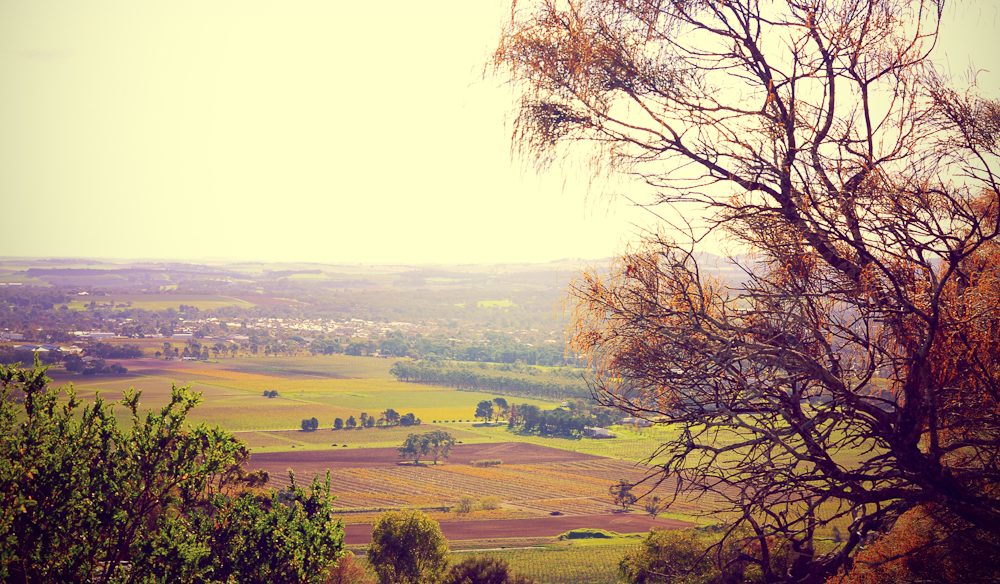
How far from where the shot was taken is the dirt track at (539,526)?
49.2m

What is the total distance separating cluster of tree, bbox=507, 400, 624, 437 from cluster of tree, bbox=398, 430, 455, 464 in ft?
48.1

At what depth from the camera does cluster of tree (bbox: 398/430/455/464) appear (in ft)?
247

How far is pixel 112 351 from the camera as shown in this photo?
104188 mm

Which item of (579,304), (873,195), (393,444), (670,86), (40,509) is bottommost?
(393,444)

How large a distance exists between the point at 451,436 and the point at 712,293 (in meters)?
77.8

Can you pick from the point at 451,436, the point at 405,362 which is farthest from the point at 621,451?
the point at 405,362

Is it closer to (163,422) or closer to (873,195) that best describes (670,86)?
(873,195)

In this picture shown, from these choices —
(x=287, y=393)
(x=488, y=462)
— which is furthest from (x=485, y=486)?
(x=287, y=393)

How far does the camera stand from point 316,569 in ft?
28.4

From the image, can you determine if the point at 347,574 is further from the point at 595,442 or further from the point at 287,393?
the point at 287,393

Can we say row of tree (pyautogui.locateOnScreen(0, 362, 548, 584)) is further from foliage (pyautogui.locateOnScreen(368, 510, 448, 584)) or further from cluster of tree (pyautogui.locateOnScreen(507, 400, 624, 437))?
cluster of tree (pyautogui.locateOnScreen(507, 400, 624, 437))

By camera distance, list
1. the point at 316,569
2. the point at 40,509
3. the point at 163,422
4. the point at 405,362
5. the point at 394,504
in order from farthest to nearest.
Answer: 1. the point at 405,362
2. the point at 394,504
3. the point at 316,569
4. the point at 163,422
5. the point at 40,509

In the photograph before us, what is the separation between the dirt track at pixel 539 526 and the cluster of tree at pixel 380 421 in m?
35.9

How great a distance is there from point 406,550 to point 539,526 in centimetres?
2398
